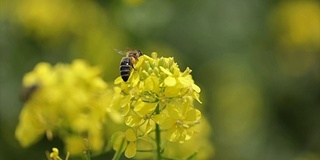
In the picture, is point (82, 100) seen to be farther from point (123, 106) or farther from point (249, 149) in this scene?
point (249, 149)

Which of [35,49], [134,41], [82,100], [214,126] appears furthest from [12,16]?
[82,100]

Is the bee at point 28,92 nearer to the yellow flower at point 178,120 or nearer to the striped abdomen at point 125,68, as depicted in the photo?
the striped abdomen at point 125,68

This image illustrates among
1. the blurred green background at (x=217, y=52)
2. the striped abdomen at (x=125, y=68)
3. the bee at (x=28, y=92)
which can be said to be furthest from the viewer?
the blurred green background at (x=217, y=52)

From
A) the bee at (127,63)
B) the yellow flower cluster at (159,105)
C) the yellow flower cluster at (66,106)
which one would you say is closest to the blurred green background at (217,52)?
the yellow flower cluster at (66,106)

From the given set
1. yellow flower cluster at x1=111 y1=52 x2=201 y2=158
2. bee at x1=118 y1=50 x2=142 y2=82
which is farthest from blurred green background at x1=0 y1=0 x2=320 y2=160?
yellow flower cluster at x1=111 y1=52 x2=201 y2=158

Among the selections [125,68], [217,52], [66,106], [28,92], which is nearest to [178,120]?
[125,68]

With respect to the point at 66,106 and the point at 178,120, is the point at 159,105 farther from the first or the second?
the point at 66,106

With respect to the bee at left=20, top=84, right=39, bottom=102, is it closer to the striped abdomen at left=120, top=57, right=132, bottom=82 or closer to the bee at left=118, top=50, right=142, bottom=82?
the bee at left=118, top=50, right=142, bottom=82

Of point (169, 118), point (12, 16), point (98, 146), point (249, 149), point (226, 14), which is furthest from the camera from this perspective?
point (226, 14)
